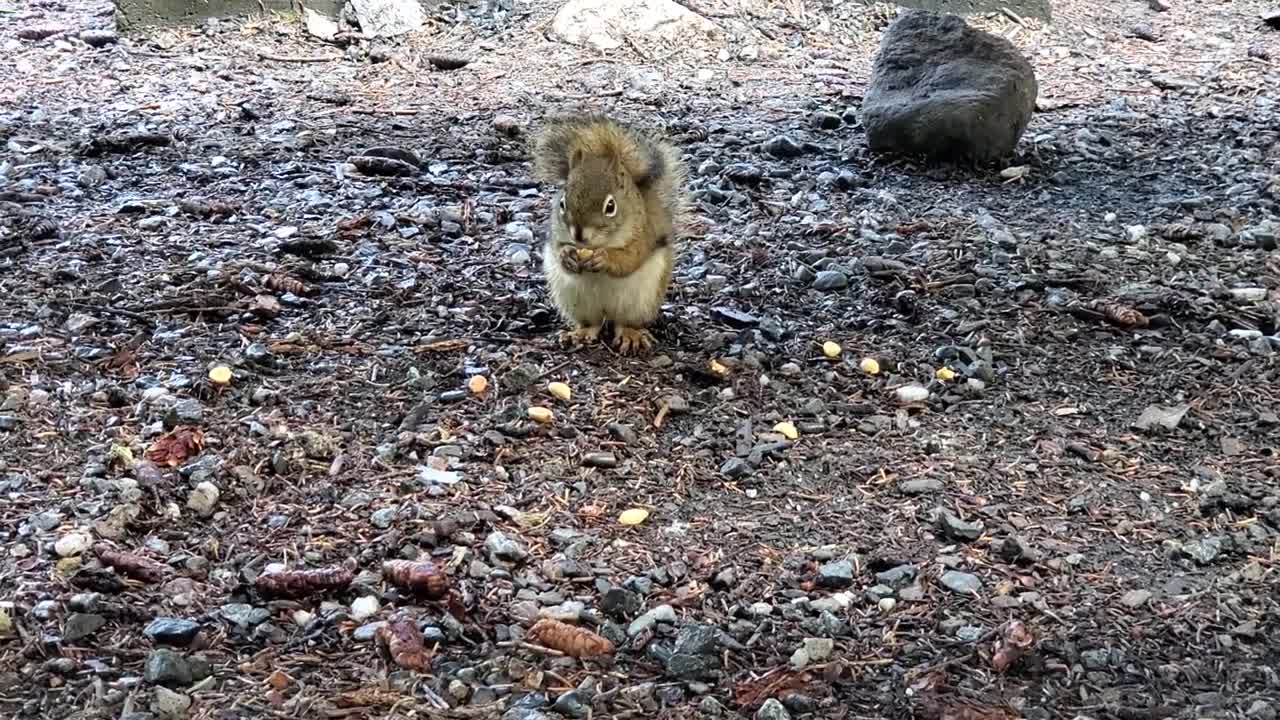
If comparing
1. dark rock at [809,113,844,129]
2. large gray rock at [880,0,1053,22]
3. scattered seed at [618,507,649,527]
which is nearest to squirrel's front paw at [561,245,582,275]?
scattered seed at [618,507,649,527]

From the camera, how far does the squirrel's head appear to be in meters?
3.46

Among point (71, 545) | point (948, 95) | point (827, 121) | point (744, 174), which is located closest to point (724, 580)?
point (71, 545)

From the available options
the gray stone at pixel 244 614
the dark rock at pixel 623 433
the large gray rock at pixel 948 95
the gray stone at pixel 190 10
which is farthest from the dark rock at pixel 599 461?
the gray stone at pixel 190 10

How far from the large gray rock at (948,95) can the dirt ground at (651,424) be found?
155 millimetres

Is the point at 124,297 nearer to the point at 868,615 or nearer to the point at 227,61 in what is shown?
the point at 868,615

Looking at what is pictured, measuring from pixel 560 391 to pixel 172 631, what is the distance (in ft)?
4.24

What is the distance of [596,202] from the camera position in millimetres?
3449

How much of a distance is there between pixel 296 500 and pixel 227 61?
4247 millimetres

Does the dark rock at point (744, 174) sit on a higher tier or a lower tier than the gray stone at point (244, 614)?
lower

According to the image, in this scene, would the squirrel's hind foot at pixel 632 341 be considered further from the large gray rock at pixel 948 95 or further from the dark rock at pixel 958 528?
the large gray rock at pixel 948 95

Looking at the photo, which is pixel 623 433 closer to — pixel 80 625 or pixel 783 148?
pixel 80 625

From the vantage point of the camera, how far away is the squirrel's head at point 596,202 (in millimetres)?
3457

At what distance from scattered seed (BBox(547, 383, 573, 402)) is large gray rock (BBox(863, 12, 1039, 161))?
8.30 feet

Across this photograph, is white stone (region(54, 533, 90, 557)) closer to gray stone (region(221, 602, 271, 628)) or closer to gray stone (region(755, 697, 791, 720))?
gray stone (region(221, 602, 271, 628))
